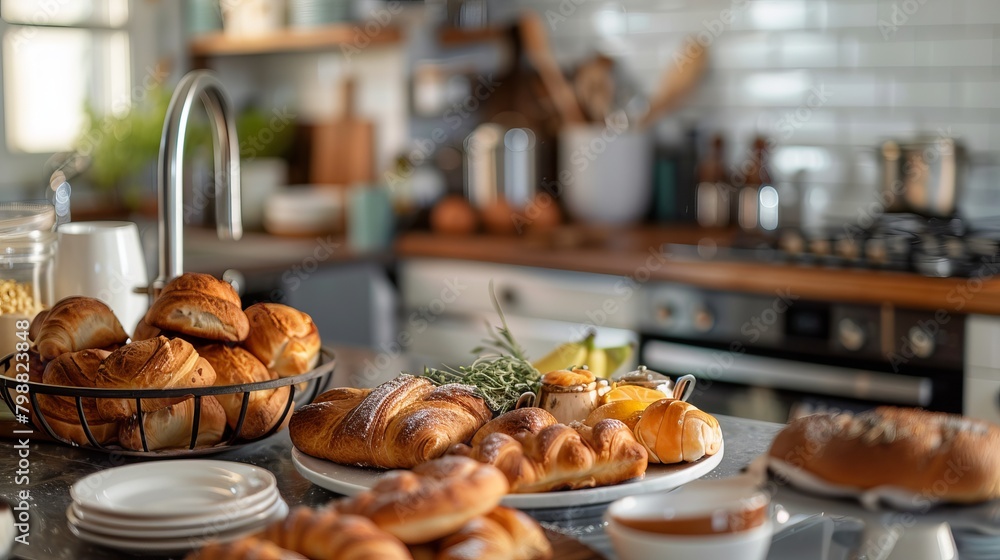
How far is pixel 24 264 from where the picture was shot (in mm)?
1372

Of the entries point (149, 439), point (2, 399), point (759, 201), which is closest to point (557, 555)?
point (149, 439)

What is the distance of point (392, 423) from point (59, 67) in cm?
342

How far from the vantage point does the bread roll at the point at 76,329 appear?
1.21 meters

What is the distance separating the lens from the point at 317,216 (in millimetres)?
Result: 3623

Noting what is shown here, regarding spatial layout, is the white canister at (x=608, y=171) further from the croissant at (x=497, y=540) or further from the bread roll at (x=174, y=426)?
the croissant at (x=497, y=540)

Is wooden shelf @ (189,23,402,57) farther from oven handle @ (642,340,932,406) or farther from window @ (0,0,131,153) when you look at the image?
oven handle @ (642,340,932,406)

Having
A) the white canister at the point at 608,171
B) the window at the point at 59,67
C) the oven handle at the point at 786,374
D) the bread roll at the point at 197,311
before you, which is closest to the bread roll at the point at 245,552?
the bread roll at the point at 197,311

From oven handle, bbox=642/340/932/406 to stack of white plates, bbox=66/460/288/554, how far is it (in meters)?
1.78

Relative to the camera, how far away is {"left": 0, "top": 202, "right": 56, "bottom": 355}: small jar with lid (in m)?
1.34

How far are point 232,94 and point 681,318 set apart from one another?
2.16 metres

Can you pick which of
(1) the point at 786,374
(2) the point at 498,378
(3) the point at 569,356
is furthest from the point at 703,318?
(2) the point at 498,378

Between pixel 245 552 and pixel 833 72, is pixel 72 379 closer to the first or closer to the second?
pixel 245 552

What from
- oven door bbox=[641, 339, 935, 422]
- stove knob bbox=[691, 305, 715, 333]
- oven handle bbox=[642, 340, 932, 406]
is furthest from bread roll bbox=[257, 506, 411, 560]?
stove knob bbox=[691, 305, 715, 333]

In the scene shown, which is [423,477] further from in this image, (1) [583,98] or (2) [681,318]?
(1) [583,98]
